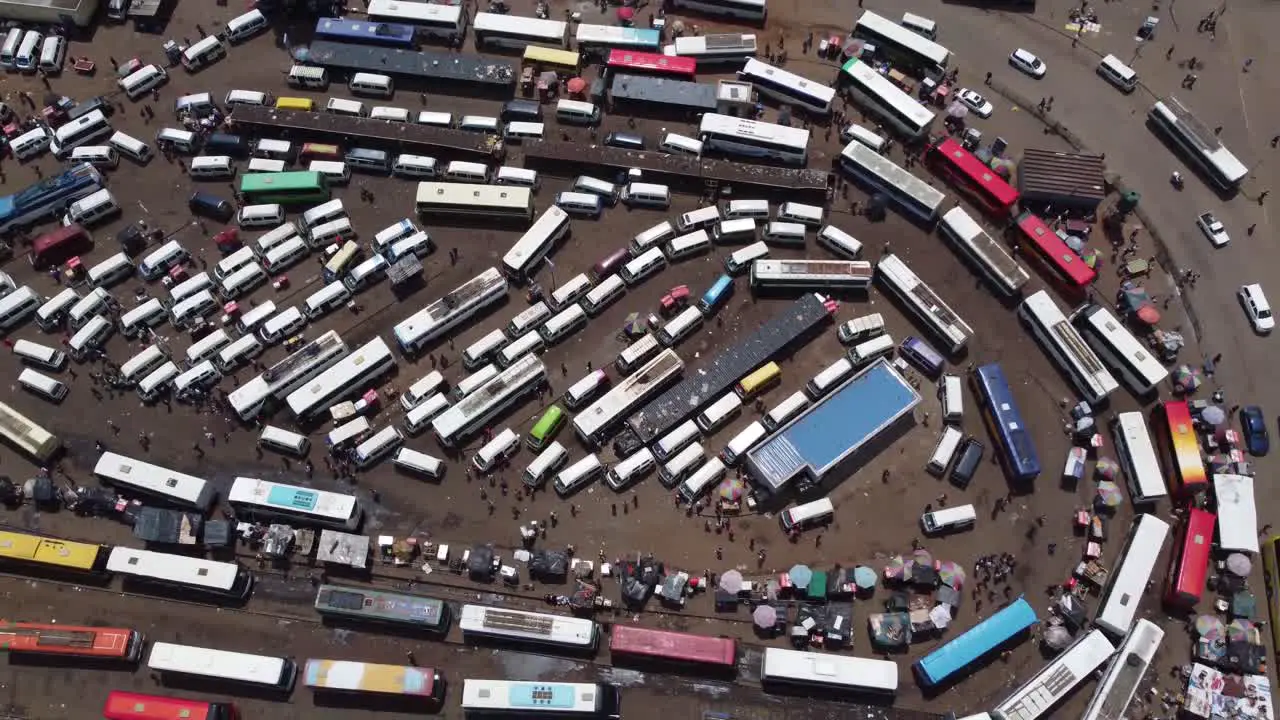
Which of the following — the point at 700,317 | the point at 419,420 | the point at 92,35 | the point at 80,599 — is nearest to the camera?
the point at 80,599

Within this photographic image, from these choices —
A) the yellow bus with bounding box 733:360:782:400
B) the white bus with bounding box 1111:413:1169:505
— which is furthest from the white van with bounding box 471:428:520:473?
the white bus with bounding box 1111:413:1169:505

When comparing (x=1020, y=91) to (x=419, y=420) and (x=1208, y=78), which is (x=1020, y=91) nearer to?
(x=1208, y=78)

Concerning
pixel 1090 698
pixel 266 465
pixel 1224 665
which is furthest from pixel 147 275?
pixel 1224 665

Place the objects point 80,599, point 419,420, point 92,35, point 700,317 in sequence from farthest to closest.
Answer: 1. point 92,35
2. point 700,317
3. point 419,420
4. point 80,599

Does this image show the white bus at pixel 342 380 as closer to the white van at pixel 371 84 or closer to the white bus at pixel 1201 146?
the white van at pixel 371 84

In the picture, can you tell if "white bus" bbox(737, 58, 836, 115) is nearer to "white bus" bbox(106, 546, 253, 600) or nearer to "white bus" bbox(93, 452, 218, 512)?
"white bus" bbox(93, 452, 218, 512)

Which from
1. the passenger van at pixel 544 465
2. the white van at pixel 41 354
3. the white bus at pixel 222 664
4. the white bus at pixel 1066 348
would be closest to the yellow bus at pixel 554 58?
the passenger van at pixel 544 465
